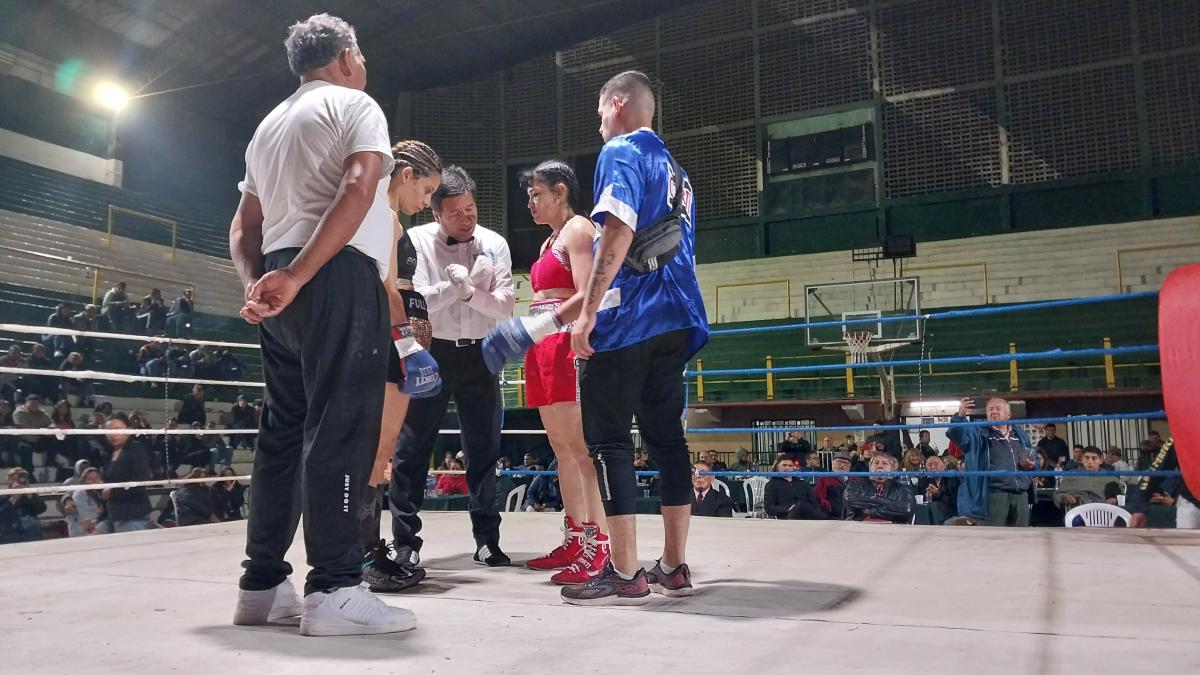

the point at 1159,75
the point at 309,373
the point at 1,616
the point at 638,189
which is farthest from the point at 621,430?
the point at 1159,75

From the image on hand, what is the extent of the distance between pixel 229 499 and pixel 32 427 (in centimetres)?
222

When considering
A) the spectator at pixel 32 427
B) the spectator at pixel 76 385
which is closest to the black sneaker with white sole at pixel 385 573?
the spectator at pixel 32 427

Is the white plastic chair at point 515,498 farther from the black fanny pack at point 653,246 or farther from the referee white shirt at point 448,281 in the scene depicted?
the black fanny pack at point 653,246

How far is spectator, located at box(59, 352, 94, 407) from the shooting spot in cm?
848

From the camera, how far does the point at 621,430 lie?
2.27 metres

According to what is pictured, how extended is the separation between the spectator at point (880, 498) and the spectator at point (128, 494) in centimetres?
502

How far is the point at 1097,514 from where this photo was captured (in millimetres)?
5789

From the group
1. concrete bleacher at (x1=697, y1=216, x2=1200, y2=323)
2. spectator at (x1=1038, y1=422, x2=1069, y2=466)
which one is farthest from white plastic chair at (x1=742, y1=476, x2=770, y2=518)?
concrete bleacher at (x1=697, y1=216, x2=1200, y2=323)

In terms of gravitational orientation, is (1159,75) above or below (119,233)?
above

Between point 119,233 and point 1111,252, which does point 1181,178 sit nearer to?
point 1111,252

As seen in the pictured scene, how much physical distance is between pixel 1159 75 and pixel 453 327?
549 inches

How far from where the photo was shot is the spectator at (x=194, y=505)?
20.2 ft

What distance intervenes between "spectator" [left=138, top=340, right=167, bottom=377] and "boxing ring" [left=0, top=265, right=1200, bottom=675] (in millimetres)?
6836

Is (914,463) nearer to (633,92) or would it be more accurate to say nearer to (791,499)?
(791,499)
